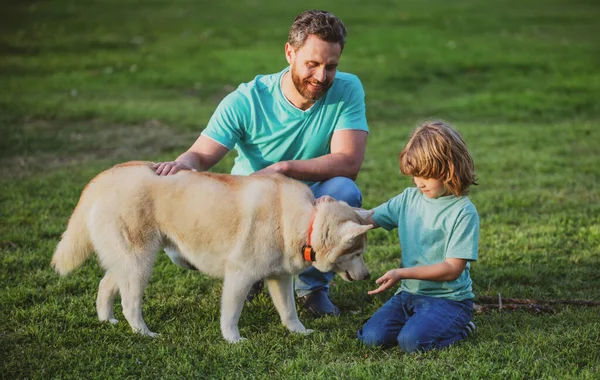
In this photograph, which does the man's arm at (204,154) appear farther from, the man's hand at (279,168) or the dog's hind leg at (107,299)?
the dog's hind leg at (107,299)

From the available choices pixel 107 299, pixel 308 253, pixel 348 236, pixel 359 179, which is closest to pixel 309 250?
A: pixel 308 253

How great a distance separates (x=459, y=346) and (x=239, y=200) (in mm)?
1585

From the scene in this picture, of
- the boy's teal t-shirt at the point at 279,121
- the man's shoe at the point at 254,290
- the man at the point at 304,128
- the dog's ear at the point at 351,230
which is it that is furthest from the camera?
the man's shoe at the point at 254,290

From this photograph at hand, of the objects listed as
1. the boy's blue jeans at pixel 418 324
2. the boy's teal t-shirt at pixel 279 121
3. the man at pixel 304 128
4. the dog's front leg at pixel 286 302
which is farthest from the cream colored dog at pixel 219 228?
the boy's teal t-shirt at pixel 279 121

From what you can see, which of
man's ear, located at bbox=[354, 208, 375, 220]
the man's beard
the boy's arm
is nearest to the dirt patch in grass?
the man's beard

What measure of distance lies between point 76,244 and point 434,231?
7.41ft

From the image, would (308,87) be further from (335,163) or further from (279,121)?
(335,163)

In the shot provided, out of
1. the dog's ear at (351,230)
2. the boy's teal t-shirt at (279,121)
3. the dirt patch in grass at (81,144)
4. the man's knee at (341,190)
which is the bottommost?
Result: the dirt patch in grass at (81,144)

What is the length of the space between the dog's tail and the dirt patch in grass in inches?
168

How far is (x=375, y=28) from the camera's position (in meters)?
22.7

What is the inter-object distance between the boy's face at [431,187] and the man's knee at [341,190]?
2.06ft

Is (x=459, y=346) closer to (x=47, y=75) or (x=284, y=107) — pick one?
(x=284, y=107)

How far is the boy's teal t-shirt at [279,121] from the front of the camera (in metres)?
5.52

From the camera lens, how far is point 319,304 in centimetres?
540
